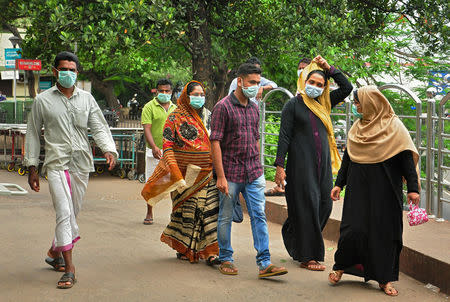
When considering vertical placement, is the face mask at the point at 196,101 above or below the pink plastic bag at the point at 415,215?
above

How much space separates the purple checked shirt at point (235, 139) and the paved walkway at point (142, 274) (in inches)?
35.9

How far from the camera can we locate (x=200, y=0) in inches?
491

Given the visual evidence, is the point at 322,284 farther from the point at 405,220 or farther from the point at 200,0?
the point at 200,0

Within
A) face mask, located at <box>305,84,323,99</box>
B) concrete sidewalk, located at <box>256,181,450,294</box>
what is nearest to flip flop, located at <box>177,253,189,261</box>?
concrete sidewalk, located at <box>256,181,450,294</box>

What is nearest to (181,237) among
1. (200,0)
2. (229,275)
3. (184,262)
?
(184,262)

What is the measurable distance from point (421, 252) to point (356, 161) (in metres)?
1.10

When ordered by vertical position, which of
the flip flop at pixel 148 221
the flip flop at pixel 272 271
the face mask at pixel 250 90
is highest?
the face mask at pixel 250 90

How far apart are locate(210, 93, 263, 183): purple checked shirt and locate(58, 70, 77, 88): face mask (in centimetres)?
124

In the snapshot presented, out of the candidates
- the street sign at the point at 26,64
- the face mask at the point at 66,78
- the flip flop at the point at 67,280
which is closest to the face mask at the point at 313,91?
the face mask at the point at 66,78

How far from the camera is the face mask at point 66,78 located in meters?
5.68

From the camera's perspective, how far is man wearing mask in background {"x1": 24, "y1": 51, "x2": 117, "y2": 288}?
219 inches

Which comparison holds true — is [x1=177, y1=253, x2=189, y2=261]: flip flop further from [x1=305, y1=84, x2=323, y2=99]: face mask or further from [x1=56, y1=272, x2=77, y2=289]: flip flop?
[x1=305, y1=84, x2=323, y2=99]: face mask

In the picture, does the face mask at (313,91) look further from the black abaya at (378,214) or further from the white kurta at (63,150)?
the white kurta at (63,150)

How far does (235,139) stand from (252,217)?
2.27 feet
